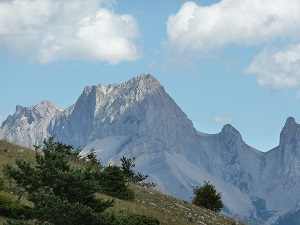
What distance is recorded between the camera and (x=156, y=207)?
4256cm

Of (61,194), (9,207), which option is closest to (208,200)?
(9,207)

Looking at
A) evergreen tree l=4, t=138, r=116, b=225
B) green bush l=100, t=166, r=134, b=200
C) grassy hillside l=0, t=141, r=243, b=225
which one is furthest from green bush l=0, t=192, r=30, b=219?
green bush l=100, t=166, r=134, b=200

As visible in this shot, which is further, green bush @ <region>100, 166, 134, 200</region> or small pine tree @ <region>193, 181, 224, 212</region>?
small pine tree @ <region>193, 181, 224, 212</region>

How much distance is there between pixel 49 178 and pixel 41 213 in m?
2.07

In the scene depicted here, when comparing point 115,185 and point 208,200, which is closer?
point 115,185

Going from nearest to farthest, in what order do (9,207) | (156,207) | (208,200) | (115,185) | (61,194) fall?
1. (61,194)
2. (9,207)
3. (156,207)
4. (115,185)
5. (208,200)

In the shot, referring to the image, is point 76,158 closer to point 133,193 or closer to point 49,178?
point 133,193

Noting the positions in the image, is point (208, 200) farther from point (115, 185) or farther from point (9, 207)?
point (9, 207)

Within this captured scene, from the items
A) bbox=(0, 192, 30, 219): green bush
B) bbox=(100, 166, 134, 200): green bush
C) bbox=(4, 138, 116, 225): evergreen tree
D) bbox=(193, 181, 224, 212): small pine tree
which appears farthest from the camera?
bbox=(193, 181, 224, 212): small pine tree

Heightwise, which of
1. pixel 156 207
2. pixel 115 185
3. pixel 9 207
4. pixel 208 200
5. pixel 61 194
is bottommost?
pixel 9 207

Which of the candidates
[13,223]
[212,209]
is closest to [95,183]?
[13,223]

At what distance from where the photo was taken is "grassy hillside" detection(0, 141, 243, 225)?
39219mm

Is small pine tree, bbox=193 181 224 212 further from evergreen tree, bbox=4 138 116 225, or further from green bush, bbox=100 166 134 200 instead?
evergreen tree, bbox=4 138 116 225

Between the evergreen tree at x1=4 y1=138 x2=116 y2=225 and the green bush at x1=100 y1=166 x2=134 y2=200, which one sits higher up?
the green bush at x1=100 y1=166 x2=134 y2=200
